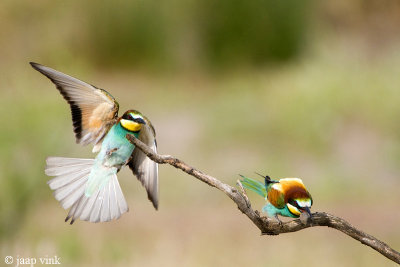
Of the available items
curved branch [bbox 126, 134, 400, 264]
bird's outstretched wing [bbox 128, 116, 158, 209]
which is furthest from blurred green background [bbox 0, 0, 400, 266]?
curved branch [bbox 126, 134, 400, 264]

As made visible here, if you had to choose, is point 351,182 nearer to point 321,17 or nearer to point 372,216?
point 372,216

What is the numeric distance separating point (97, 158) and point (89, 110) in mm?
87

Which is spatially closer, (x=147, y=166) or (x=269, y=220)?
(x=269, y=220)

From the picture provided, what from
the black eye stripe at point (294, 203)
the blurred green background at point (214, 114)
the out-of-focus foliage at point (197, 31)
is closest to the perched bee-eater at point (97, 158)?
the black eye stripe at point (294, 203)

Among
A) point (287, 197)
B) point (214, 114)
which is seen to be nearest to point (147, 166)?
point (287, 197)

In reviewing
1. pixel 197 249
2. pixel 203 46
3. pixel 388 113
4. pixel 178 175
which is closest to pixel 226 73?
pixel 203 46

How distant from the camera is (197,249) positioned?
3.61m

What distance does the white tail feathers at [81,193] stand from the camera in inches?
45.3

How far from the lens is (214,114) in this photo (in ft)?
19.9

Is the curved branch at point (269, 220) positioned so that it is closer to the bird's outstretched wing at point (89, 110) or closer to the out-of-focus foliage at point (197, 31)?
the bird's outstretched wing at point (89, 110)

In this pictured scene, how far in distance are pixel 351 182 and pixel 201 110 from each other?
5.88ft

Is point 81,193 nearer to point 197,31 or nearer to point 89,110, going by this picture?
point 89,110

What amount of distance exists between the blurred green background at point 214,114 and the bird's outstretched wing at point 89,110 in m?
1.96

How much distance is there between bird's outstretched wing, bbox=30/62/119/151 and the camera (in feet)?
3.92
